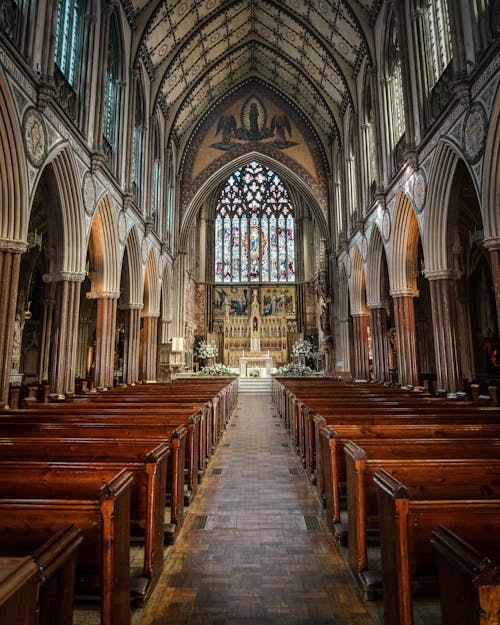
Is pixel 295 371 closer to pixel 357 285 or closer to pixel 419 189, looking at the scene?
pixel 357 285

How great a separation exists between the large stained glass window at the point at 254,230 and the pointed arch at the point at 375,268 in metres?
14.4

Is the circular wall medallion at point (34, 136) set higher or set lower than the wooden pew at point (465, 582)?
higher

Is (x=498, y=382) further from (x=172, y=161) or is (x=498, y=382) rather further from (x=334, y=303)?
(x=172, y=161)

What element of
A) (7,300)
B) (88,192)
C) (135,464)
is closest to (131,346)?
(88,192)

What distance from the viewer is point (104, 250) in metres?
12.1

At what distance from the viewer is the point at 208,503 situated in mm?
4367

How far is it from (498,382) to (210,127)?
1898 centimetres

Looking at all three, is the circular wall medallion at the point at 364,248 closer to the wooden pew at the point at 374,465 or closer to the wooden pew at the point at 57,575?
the wooden pew at the point at 374,465


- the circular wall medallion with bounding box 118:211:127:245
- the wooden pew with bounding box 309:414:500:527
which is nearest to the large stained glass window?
the circular wall medallion with bounding box 118:211:127:245

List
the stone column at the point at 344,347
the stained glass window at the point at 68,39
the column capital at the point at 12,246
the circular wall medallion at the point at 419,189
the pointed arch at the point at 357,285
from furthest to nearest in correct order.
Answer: the stone column at the point at 344,347
the pointed arch at the point at 357,285
the circular wall medallion at the point at 419,189
the stained glass window at the point at 68,39
the column capital at the point at 12,246

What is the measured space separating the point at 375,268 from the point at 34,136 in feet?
37.1

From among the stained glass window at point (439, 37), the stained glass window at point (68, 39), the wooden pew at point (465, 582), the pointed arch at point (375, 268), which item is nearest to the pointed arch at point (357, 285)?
the pointed arch at point (375, 268)

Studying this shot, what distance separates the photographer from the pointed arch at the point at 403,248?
11.9 meters

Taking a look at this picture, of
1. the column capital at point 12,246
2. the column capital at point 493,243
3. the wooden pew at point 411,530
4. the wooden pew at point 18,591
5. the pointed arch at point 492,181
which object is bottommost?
the wooden pew at point 411,530
